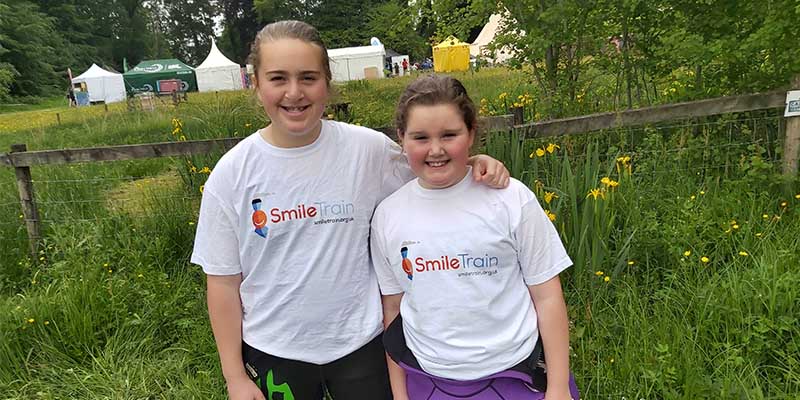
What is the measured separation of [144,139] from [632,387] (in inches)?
A: 315

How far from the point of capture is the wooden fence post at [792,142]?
3.54 meters

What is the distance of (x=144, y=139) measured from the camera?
8.48m

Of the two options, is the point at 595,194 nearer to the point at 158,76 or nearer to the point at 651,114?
the point at 651,114

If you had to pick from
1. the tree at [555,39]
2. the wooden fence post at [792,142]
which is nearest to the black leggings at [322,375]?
the wooden fence post at [792,142]

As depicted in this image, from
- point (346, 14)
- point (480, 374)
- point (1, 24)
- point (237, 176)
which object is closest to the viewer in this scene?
point (480, 374)

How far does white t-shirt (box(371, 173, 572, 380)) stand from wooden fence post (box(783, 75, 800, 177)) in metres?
2.93

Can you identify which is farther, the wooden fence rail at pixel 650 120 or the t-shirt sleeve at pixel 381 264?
the wooden fence rail at pixel 650 120

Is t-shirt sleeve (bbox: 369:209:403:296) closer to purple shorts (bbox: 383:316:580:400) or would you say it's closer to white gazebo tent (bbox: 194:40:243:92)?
purple shorts (bbox: 383:316:580:400)

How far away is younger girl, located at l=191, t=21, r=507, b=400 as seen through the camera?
1.54 m

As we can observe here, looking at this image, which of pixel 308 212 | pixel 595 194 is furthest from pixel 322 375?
pixel 595 194

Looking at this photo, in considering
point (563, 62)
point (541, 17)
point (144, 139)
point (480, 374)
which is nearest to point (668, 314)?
point (480, 374)

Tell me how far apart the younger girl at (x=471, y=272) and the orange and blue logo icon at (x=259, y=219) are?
37 centimetres

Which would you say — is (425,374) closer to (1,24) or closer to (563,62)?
(563,62)

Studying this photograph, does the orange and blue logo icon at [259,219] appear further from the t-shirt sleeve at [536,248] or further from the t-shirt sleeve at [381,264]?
the t-shirt sleeve at [536,248]
